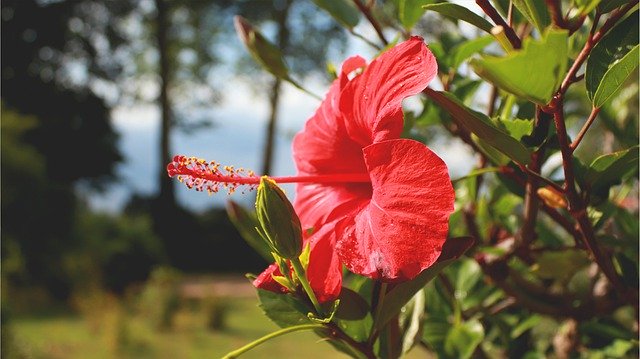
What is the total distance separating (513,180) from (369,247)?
0.18 meters

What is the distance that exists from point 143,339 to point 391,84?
16.6 feet

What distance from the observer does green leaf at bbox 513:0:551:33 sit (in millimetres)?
355

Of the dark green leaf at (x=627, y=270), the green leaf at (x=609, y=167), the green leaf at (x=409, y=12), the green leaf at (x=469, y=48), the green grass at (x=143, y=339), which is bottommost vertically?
the green grass at (x=143, y=339)

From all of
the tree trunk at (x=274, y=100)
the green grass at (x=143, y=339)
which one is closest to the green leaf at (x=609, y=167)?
the green grass at (x=143, y=339)

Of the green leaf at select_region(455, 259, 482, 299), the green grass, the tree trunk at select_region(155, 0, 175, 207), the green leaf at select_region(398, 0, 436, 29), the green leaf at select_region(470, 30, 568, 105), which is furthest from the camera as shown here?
the tree trunk at select_region(155, 0, 175, 207)

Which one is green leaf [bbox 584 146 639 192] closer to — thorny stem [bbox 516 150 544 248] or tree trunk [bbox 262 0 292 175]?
thorny stem [bbox 516 150 544 248]

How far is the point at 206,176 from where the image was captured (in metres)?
0.45

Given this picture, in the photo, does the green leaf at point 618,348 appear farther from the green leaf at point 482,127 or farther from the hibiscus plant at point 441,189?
the green leaf at point 482,127

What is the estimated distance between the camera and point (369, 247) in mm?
369

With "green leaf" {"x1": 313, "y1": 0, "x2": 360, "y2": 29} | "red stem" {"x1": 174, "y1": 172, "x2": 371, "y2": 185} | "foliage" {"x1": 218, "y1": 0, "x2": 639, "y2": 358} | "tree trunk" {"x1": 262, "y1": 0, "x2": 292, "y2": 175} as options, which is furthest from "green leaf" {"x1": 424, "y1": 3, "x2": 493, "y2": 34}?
"tree trunk" {"x1": 262, "y1": 0, "x2": 292, "y2": 175}

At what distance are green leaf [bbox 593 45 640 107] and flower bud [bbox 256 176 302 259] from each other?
0.18 m

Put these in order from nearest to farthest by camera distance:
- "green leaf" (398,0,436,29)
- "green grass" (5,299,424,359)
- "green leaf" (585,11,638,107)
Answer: "green leaf" (585,11,638,107)
"green leaf" (398,0,436,29)
"green grass" (5,299,424,359)

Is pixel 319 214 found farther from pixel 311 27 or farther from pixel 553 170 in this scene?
pixel 311 27

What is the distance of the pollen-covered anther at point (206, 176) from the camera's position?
0.45 m
